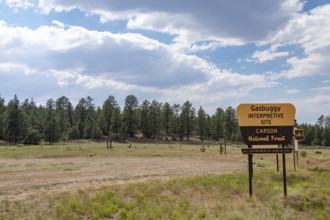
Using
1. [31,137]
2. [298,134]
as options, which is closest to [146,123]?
[31,137]

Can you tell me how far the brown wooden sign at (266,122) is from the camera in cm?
1538

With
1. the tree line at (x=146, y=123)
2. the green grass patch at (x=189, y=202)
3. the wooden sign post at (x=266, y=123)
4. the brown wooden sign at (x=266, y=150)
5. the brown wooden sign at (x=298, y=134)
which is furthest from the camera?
the tree line at (x=146, y=123)

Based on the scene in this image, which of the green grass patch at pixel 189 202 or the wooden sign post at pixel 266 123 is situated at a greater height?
the wooden sign post at pixel 266 123

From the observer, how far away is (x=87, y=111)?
150875 millimetres

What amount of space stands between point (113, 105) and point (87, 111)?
457 inches

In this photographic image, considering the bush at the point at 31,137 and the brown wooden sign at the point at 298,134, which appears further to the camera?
the bush at the point at 31,137

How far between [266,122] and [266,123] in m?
0.04

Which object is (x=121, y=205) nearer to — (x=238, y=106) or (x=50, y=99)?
(x=238, y=106)

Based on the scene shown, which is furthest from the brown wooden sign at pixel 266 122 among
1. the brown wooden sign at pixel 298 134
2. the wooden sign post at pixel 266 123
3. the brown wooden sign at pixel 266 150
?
the brown wooden sign at pixel 298 134

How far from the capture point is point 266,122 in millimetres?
15477

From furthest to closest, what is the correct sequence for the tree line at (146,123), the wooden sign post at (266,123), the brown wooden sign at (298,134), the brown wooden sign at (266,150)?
the tree line at (146,123) < the brown wooden sign at (298,134) < the wooden sign post at (266,123) < the brown wooden sign at (266,150)

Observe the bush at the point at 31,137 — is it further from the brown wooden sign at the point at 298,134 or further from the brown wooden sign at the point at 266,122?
the brown wooden sign at the point at 266,122

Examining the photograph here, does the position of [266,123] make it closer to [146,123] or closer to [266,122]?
[266,122]

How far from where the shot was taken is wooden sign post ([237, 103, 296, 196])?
15367 mm
